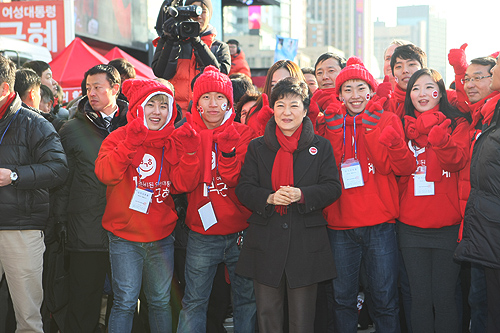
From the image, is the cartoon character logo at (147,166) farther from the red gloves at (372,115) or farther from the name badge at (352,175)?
the red gloves at (372,115)

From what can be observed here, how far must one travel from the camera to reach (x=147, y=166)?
3.63 metres

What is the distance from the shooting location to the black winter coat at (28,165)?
139 inches

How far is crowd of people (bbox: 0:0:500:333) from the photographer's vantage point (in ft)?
11.3

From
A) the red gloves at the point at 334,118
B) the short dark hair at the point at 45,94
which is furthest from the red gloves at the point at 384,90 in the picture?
the short dark hair at the point at 45,94

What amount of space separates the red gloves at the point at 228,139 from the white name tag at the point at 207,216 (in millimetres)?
414

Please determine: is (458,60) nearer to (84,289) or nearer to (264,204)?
(264,204)

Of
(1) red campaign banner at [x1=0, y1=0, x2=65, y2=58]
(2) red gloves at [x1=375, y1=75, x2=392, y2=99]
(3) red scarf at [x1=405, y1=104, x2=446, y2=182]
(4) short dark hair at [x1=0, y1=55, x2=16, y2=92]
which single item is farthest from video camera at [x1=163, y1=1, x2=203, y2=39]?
(1) red campaign banner at [x1=0, y1=0, x2=65, y2=58]

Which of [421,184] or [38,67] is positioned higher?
[38,67]

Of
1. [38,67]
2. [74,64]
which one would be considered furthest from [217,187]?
[74,64]

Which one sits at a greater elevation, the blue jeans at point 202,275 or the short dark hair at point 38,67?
the short dark hair at point 38,67

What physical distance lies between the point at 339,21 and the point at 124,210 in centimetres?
15363

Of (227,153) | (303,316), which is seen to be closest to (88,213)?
(227,153)

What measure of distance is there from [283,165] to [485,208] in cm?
126

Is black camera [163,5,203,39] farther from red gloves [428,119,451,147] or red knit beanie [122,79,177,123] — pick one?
red gloves [428,119,451,147]
